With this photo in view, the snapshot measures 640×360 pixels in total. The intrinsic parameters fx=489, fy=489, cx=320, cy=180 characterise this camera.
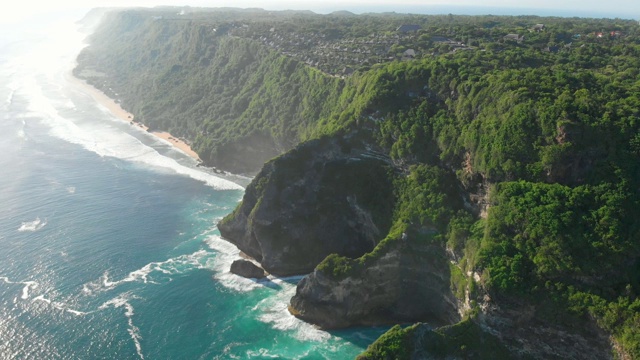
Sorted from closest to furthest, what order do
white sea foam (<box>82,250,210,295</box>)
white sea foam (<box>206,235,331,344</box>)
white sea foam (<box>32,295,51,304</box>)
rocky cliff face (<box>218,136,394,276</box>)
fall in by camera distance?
white sea foam (<box>206,235,331,344</box>)
white sea foam (<box>32,295,51,304</box>)
white sea foam (<box>82,250,210,295</box>)
rocky cliff face (<box>218,136,394,276</box>)

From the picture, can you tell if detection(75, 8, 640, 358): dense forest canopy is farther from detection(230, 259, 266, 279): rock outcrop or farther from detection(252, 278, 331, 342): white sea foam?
detection(230, 259, 266, 279): rock outcrop

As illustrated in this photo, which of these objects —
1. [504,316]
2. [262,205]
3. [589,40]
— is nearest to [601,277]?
[504,316]

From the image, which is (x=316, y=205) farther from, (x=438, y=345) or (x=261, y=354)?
(x=438, y=345)

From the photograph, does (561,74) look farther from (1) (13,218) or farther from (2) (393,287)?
(1) (13,218)

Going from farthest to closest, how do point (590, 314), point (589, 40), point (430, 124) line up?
1. point (589, 40)
2. point (430, 124)
3. point (590, 314)

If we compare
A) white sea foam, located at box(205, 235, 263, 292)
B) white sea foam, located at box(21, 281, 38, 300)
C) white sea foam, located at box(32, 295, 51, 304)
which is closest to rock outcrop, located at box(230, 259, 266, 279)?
white sea foam, located at box(205, 235, 263, 292)
